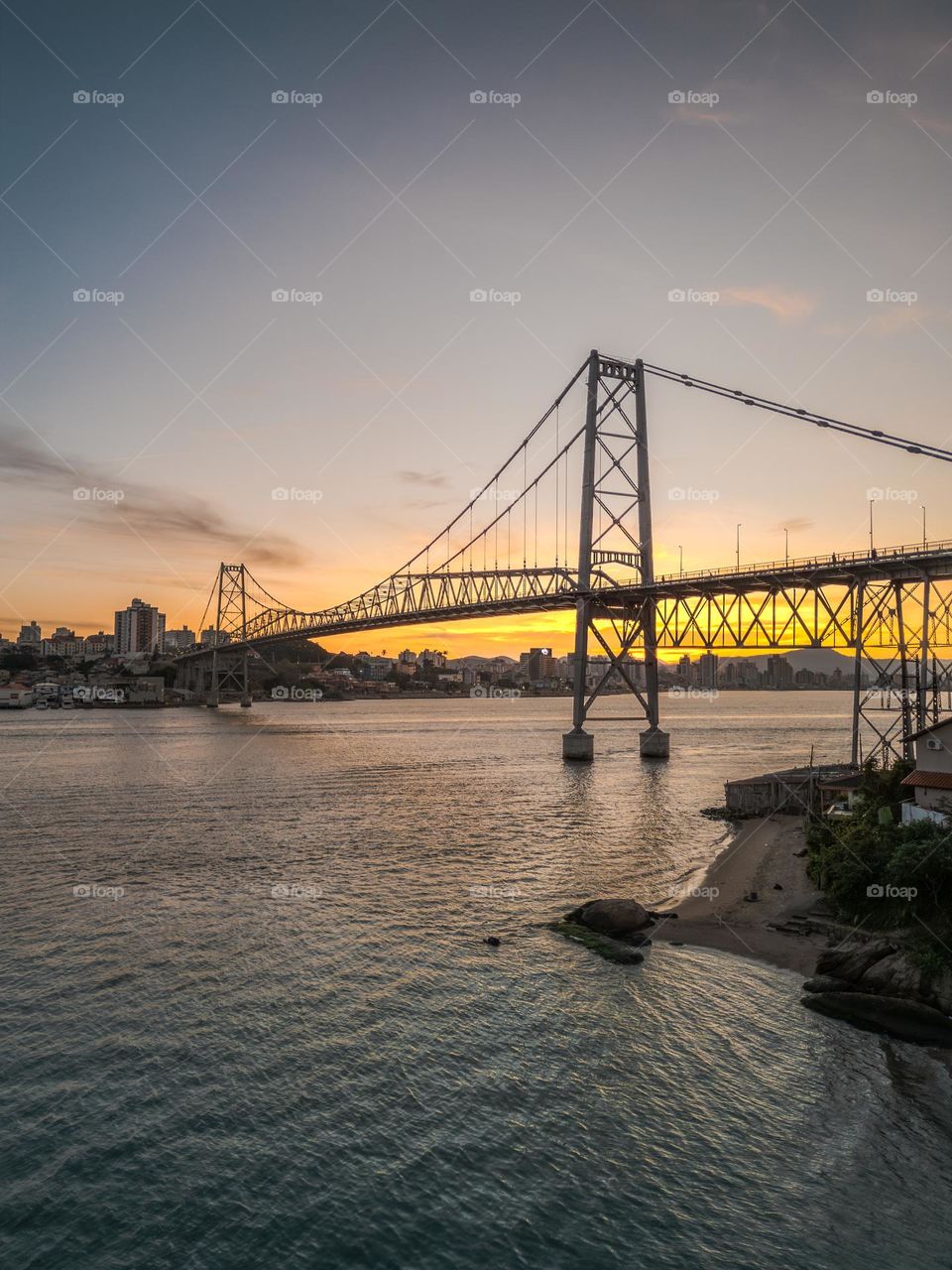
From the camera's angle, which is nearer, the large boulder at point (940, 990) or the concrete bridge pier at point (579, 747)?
the large boulder at point (940, 990)

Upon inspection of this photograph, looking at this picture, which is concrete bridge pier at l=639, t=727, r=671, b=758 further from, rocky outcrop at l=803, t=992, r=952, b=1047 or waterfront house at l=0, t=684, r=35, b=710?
waterfront house at l=0, t=684, r=35, b=710

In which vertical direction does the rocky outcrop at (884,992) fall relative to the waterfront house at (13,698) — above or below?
below

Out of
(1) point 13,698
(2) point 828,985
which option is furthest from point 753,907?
(1) point 13,698

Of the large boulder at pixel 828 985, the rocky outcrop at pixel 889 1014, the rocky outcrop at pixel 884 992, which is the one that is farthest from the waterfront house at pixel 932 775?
the rocky outcrop at pixel 889 1014

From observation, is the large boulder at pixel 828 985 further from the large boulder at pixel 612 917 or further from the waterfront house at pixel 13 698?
the waterfront house at pixel 13 698

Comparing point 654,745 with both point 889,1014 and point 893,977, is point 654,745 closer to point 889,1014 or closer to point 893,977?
point 893,977

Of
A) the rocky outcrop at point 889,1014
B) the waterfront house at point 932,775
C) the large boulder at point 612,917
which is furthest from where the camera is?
the waterfront house at point 932,775
